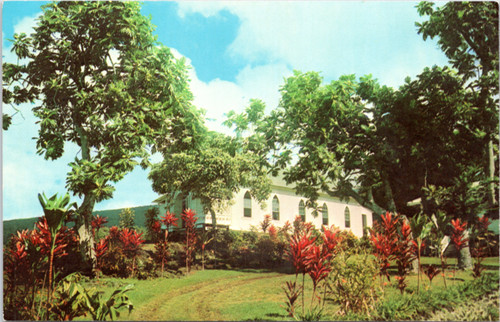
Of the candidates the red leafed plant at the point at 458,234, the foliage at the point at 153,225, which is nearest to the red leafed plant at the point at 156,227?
the foliage at the point at 153,225

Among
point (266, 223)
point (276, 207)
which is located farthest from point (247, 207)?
point (276, 207)

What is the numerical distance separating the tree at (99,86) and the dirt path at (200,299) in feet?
7.40

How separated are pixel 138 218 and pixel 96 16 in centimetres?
499

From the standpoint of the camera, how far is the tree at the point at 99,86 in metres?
8.61

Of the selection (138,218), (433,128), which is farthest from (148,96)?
(433,128)

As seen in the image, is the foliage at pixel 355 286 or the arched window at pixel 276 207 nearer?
the foliage at pixel 355 286

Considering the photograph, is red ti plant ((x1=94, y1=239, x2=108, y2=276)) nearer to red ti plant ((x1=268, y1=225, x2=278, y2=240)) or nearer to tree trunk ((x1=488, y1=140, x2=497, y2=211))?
red ti plant ((x1=268, y1=225, x2=278, y2=240))

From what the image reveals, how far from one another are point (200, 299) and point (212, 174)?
353cm

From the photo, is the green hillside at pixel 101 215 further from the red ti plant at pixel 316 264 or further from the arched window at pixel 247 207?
the red ti plant at pixel 316 264

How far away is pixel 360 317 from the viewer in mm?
6711

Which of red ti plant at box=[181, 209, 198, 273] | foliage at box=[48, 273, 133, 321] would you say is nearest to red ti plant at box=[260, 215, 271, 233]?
red ti plant at box=[181, 209, 198, 273]

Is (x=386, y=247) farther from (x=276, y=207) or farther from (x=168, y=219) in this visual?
(x=168, y=219)

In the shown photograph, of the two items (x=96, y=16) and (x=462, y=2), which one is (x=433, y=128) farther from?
(x=96, y=16)

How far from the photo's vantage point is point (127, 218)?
903 centimetres
